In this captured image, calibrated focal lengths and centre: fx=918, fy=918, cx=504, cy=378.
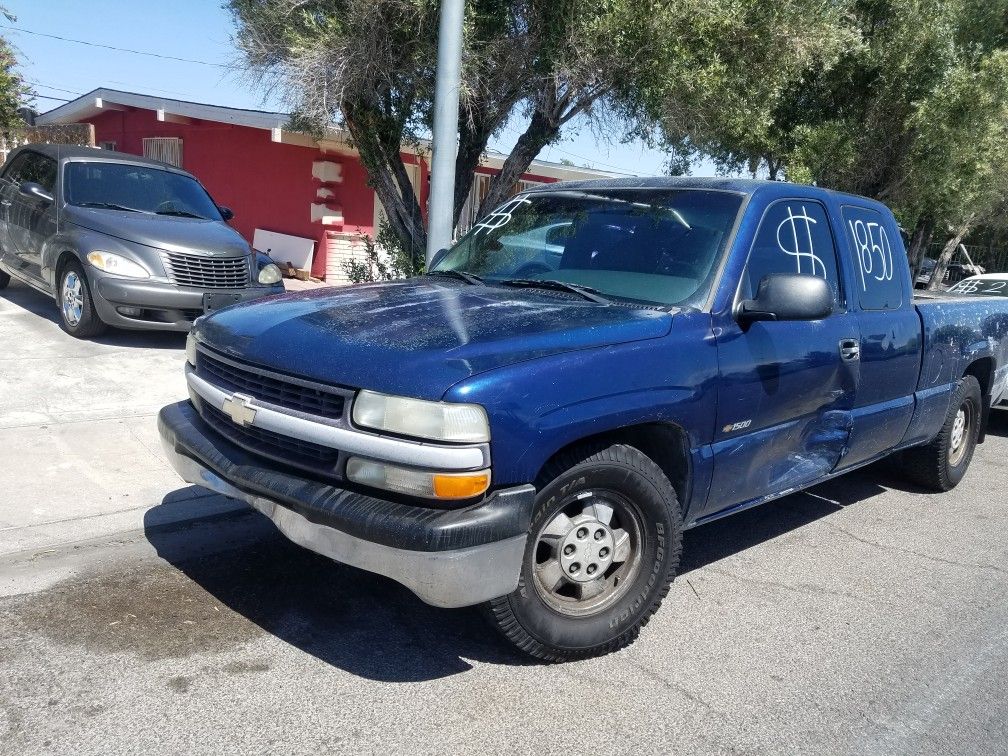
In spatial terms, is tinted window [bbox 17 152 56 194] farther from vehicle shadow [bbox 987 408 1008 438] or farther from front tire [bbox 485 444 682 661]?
vehicle shadow [bbox 987 408 1008 438]

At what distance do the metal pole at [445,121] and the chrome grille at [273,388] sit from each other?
327cm

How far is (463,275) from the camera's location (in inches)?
185

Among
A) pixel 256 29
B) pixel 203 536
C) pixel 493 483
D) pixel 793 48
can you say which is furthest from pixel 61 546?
pixel 793 48

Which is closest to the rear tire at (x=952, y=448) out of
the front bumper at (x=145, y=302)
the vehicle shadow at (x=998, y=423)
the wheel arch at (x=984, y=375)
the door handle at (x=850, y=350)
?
the wheel arch at (x=984, y=375)

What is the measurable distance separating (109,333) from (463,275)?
17.6ft

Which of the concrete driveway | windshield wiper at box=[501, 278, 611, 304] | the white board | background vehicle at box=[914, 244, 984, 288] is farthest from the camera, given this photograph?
background vehicle at box=[914, 244, 984, 288]

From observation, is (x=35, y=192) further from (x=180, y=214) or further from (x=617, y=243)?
(x=617, y=243)

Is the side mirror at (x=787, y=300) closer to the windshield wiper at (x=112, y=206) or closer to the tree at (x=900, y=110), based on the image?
the windshield wiper at (x=112, y=206)

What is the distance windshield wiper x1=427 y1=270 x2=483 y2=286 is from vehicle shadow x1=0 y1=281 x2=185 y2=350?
14.6 ft

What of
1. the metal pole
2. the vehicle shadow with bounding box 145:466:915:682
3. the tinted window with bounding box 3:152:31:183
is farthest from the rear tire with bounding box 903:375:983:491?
the tinted window with bounding box 3:152:31:183

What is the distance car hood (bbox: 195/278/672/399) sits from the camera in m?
3.17

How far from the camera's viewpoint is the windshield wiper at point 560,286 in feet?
13.4

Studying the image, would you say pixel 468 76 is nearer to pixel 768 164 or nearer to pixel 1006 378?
pixel 1006 378

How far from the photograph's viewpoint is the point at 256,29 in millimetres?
9117
